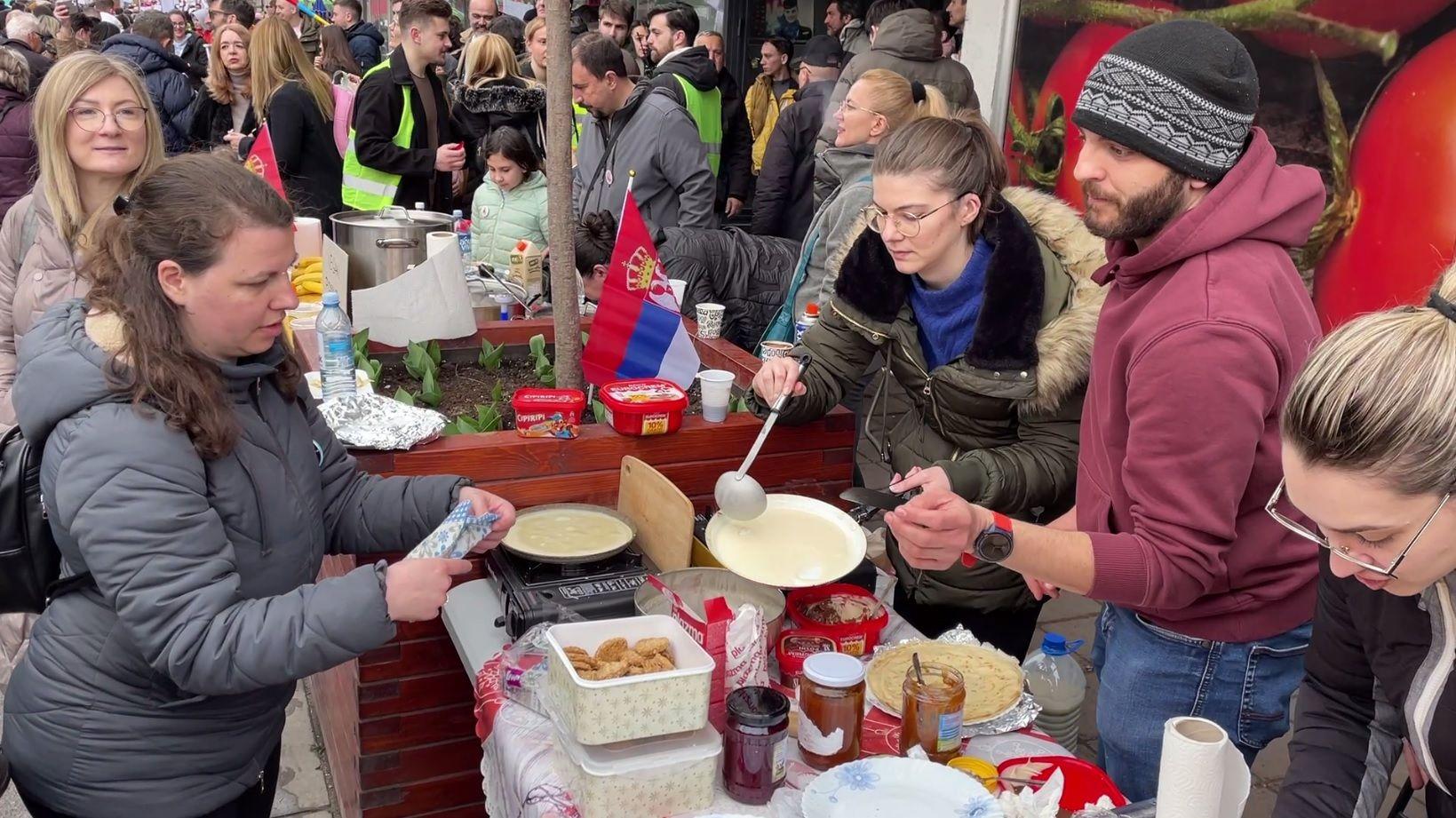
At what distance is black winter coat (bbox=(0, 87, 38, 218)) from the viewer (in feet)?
18.6

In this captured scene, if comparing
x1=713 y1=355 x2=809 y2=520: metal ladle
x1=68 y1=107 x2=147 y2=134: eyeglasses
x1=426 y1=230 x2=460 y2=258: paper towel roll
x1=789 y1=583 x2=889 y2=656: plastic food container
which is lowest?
x1=789 y1=583 x2=889 y2=656: plastic food container

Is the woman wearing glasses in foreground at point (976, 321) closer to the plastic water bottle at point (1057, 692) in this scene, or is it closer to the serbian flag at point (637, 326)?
the plastic water bottle at point (1057, 692)

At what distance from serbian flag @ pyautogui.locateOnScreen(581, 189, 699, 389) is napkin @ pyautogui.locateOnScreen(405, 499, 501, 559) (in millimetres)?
1340

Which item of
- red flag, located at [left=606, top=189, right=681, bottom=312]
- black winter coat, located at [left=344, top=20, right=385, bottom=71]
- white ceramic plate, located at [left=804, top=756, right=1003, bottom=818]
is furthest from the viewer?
black winter coat, located at [left=344, top=20, right=385, bottom=71]

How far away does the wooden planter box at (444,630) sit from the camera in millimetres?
2811

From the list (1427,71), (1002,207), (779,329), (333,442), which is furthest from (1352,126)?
(333,442)

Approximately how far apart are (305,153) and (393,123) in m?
0.60

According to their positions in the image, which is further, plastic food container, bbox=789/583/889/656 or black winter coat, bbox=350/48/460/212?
black winter coat, bbox=350/48/460/212

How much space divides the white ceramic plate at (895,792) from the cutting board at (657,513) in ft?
2.74

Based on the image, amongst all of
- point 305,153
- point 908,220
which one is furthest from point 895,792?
point 305,153

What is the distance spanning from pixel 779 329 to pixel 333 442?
7.01ft

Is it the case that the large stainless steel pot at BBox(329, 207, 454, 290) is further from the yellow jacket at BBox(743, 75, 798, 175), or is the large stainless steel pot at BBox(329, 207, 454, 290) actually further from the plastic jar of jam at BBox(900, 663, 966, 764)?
the yellow jacket at BBox(743, 75, 798, 175)

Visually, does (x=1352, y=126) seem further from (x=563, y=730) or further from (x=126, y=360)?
(x=126, y=360)

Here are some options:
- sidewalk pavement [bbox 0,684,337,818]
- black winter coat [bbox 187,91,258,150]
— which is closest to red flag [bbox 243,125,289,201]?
sidewalk pavement [bbox 0,684,337,818]
